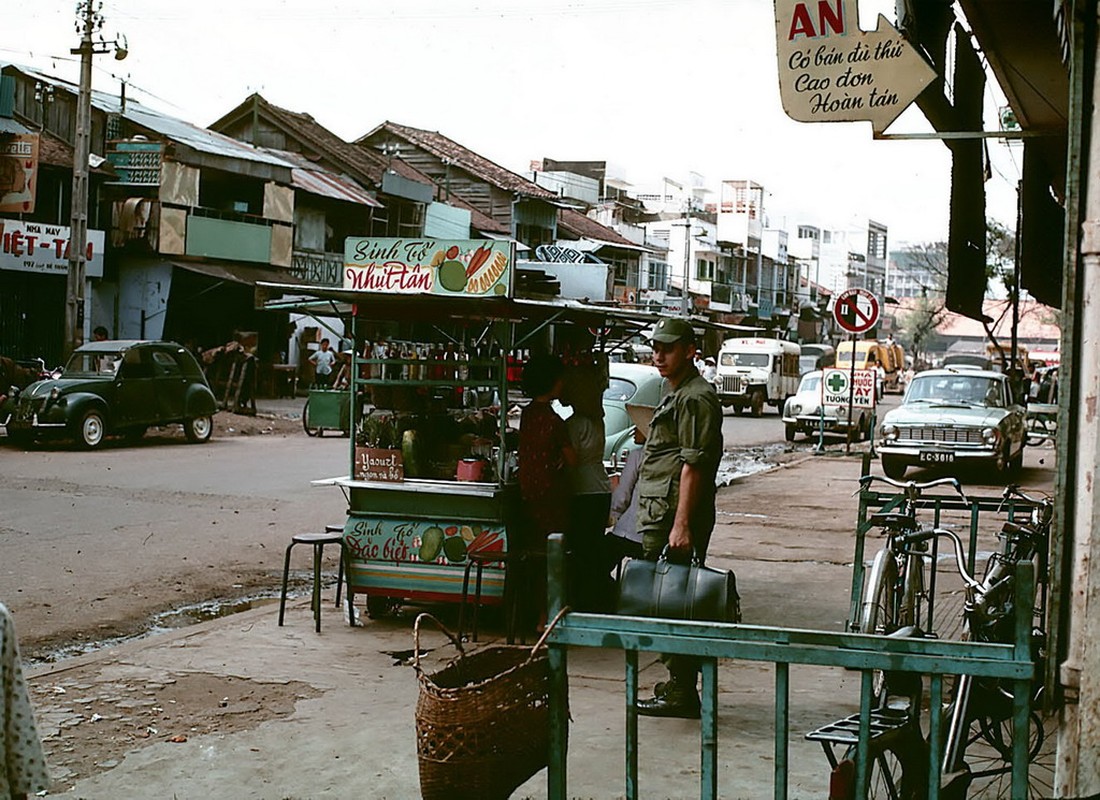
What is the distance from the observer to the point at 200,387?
70.9 feet

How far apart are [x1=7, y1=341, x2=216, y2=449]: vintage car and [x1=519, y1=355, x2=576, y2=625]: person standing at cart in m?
13.6

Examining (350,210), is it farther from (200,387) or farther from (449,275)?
(449,275)

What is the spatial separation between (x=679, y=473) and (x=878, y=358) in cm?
4959

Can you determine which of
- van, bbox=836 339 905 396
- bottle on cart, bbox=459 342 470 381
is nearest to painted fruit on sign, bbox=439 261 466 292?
bottle on cart, bbox=459 342 470 381

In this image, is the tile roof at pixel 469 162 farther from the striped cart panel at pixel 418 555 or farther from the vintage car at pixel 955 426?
the striped cart panel at pixel 418 555

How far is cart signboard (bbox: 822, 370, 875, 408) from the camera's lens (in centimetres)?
2357

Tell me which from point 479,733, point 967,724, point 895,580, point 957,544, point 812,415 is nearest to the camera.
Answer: point 479,733

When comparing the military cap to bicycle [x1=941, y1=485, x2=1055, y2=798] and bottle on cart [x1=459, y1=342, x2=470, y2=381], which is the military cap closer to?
bicycle [x1=941, y1=485, x2=1055, y2=798]

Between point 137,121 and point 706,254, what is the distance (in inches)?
1837

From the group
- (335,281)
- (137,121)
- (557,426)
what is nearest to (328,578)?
(557,426)

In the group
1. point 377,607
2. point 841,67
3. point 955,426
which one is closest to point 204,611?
point 377,607

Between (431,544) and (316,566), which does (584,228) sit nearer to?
(431,544)

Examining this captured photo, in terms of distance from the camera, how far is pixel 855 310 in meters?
19.6

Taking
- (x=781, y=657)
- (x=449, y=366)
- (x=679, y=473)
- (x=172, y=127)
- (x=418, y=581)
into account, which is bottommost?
(x=418, y=581)
